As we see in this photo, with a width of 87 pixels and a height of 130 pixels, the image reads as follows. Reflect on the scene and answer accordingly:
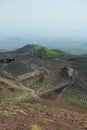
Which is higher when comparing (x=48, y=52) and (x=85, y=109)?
(x=48, y=52)

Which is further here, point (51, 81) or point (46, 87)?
point (51, 81)

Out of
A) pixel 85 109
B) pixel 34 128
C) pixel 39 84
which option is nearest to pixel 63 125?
pixel 34 128

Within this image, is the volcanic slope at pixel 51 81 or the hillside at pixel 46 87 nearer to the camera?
the hillside at pixel 46 87

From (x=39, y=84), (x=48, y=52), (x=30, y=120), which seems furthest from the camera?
(x=48, y=52)

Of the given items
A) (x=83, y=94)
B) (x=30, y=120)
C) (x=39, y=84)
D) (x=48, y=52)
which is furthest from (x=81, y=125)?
(x=48, y=52)

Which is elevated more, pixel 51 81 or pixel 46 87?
pixel 51 81

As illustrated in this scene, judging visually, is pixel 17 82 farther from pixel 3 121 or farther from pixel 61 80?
pixel 3 121

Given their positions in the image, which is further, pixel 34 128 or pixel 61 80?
pixel 61 80

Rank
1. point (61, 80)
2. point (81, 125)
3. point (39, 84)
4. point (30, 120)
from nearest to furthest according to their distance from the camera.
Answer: point (30, 120)
point (81, 125)
point (39, 84)
point (61, 80)

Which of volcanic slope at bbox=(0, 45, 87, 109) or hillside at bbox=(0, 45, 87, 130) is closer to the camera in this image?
hillside at bbox=(0, 45, 87, 130)
